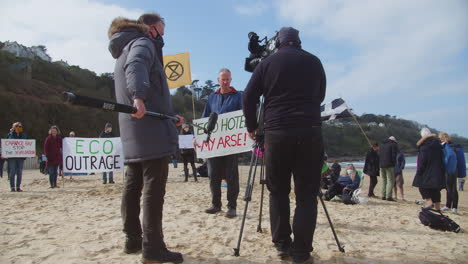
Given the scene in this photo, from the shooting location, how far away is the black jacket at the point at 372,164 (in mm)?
8759

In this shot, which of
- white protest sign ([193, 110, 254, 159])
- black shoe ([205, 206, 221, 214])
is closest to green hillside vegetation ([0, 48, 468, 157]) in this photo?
white protest sign ([193, 110, 254, 159])

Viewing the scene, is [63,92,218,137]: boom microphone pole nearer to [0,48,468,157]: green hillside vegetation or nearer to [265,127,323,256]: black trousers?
[265,127,323,256]: black trousers

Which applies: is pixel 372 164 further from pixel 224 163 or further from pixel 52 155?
pixel 52 155

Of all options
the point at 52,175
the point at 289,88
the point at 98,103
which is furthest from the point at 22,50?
the point at 289,88

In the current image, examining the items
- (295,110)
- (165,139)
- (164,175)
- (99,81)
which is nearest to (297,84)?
(295,110)

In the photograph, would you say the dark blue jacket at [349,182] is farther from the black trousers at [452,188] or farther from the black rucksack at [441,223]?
the black rucksack at [441,223]

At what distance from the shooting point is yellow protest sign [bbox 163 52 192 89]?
8.86m

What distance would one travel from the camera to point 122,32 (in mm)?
2615

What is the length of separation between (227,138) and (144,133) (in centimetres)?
266

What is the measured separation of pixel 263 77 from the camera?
2592mm

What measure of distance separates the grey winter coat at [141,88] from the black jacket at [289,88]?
745 mm

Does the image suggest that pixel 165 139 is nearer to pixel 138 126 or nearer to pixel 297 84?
pixel 138 126

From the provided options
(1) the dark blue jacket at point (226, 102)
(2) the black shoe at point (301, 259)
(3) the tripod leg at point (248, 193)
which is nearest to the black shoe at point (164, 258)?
(3) the tripod leg at point (248, 193)

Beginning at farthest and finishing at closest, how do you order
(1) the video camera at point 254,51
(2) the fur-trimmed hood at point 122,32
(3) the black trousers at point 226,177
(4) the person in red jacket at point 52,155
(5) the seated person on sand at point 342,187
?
(4) the person in red jacket at point 52,155 < (5) the seated person on sand at point 342,187 < (3) the black trousers at point 226,177 < (1) the video camera at point 254,51 < (2) the fur-trimmed hood at point 122,32
